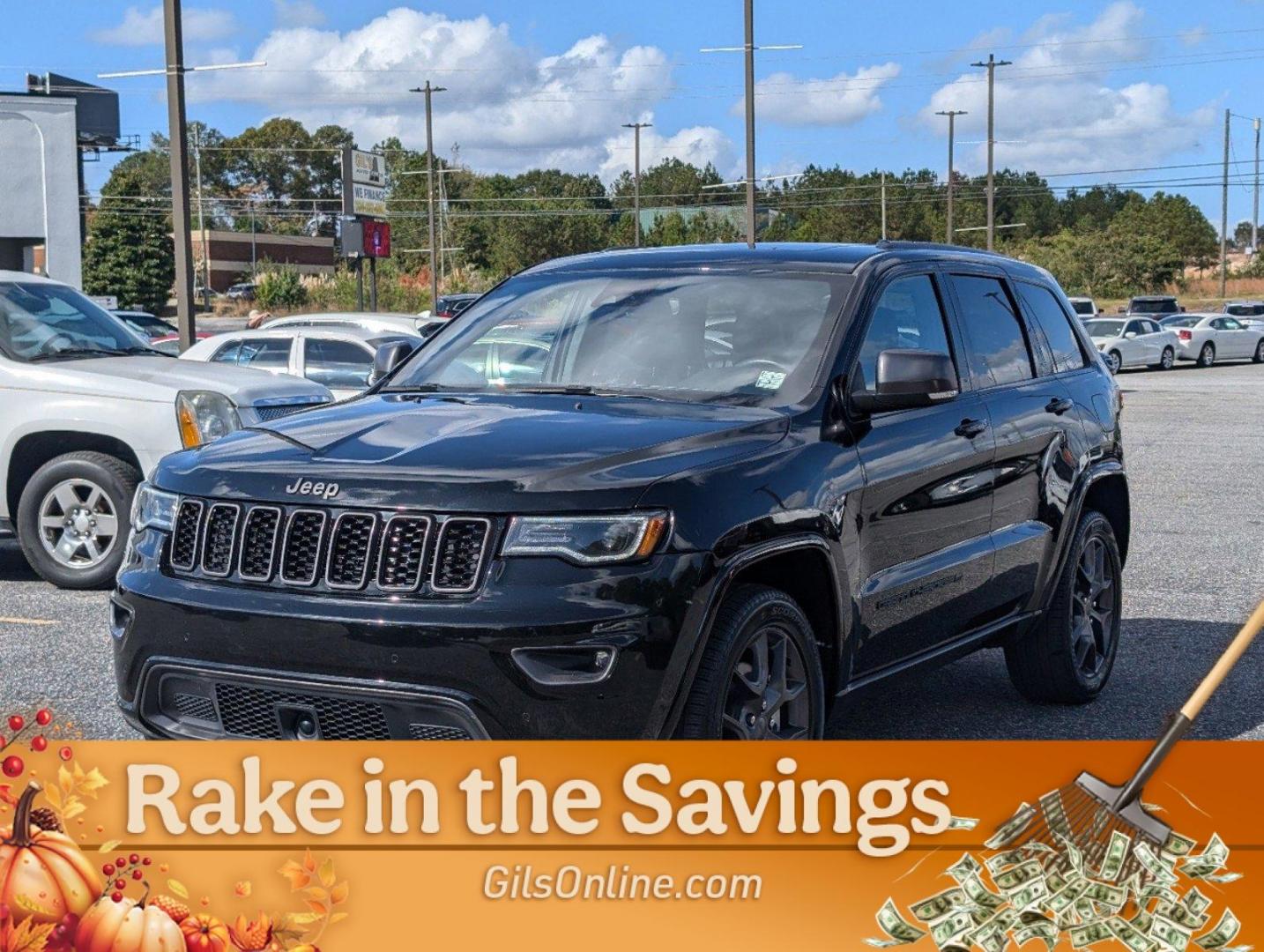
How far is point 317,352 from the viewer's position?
1631cm

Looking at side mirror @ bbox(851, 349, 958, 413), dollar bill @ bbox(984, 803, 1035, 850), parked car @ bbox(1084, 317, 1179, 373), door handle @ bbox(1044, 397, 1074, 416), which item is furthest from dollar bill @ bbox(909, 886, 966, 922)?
parked car @ bbox(1084, 317, 1179, 373)

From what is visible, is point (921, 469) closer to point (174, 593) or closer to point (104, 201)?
point (174, 593)

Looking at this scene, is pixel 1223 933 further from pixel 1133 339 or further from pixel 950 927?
pixel 1133 339

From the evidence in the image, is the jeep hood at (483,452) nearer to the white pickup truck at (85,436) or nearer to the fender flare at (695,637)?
the fender flare at (695,637)

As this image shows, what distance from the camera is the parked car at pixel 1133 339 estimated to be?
134ft

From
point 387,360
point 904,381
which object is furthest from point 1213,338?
point 904,381

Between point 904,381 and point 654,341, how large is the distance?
83 centimetres

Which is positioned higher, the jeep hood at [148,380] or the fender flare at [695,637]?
the jeep hood at [148,380]

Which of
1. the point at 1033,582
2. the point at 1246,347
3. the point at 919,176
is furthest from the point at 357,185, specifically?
the point at 919,176

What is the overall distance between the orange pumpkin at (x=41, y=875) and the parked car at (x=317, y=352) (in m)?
12.4

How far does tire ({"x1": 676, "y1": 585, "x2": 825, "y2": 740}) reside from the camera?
4074 millimetres

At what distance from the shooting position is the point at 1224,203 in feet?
320

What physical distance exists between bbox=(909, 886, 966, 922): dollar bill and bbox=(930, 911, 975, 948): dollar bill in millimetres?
16

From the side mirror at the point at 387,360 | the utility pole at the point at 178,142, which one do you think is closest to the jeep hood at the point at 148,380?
the side mirror at the point at 387,360
